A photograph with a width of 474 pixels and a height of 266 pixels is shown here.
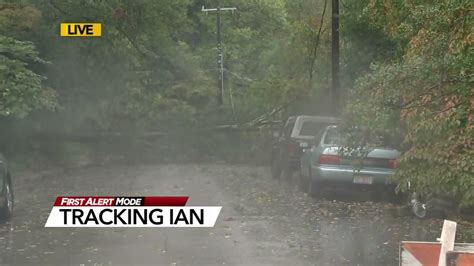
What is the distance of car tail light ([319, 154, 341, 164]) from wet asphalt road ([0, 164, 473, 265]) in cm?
80

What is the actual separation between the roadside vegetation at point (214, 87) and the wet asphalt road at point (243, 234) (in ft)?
3.85

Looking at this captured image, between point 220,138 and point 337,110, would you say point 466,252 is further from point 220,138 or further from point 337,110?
point 220,138

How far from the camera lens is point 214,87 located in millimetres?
38281

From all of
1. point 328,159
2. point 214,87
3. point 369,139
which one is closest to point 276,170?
point 328,159

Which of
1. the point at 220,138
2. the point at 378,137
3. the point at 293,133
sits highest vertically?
the point at 378,137

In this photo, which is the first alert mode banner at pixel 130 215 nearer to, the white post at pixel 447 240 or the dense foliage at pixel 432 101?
the dense foliage at pixel 432 101

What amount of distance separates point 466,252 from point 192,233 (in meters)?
5.78

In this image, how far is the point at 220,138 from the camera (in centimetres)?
3438

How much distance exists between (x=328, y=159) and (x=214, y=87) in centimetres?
2289

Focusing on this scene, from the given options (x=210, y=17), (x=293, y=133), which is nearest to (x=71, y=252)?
(x=293, y=133)

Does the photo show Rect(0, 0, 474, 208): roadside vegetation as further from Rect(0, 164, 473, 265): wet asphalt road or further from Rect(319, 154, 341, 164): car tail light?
Rect(319, 154, 341, 164): car tail light

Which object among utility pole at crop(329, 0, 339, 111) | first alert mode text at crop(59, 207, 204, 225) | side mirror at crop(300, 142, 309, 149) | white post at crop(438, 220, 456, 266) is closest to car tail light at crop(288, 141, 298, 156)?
side mirror at crop(300, 142, 309, 149)

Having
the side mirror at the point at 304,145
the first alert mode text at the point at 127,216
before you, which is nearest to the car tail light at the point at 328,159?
the side mirror at the point at 304,145

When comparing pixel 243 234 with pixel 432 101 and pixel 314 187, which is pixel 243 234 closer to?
pixel 432 101
